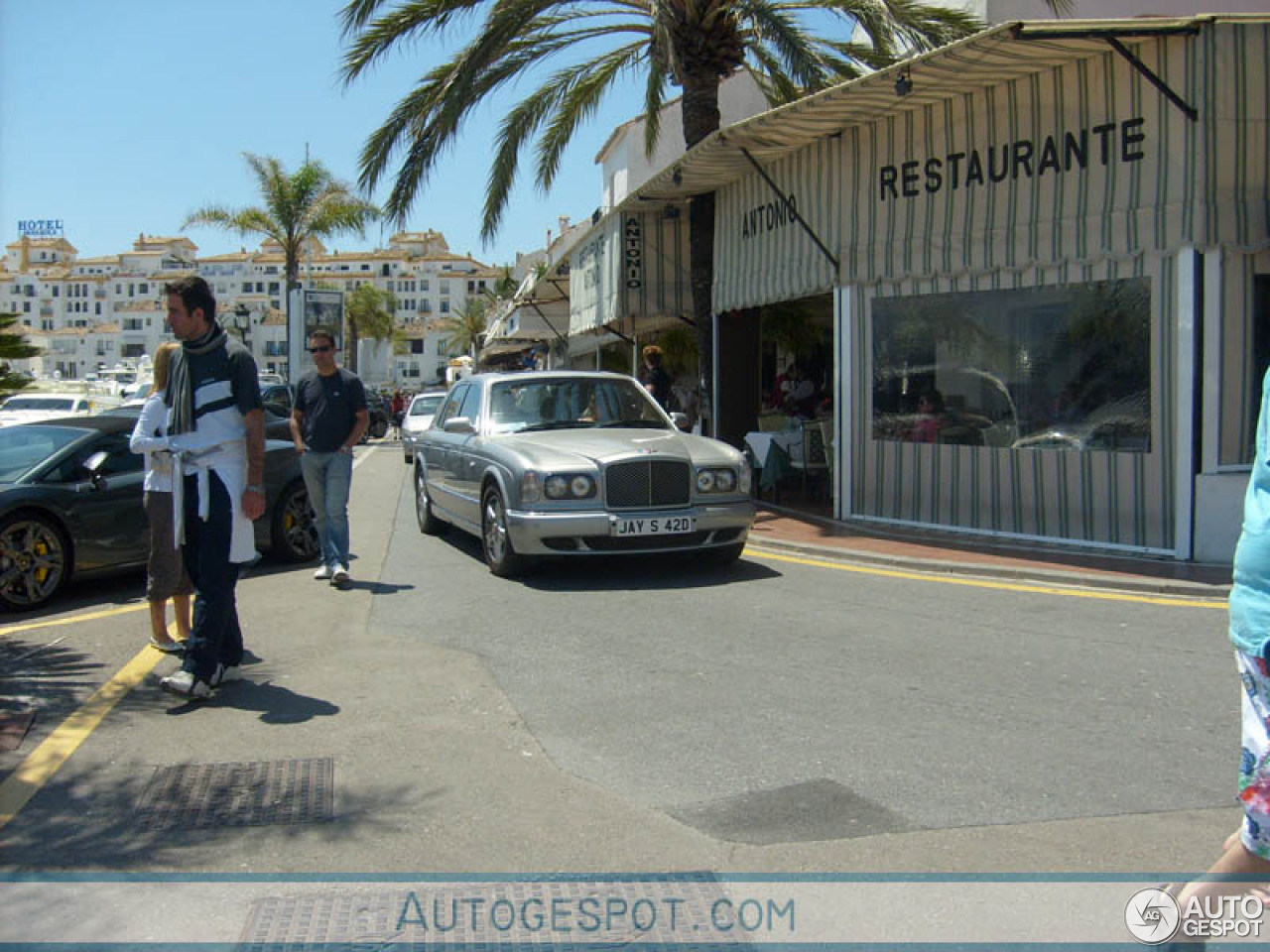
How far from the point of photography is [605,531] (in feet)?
27.0

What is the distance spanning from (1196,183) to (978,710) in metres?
5.50

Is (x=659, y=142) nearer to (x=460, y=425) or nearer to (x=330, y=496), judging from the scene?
(x=460, y=425)

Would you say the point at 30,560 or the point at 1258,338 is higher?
the point at 1258,338

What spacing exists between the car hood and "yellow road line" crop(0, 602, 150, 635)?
2.94 meters

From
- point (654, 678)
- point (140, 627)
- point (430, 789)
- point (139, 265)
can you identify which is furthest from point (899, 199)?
point (139, 265)

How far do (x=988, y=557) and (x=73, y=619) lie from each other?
693cm

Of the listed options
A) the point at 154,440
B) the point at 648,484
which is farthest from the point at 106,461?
the point at 648,484

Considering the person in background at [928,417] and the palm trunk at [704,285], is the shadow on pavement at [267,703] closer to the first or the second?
the person in background at [928,417]

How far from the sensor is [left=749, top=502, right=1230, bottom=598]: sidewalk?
8.15m

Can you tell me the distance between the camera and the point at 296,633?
700 centimetres

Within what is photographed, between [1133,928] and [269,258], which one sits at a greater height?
[269,258]

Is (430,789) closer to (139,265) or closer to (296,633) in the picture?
(296,633)

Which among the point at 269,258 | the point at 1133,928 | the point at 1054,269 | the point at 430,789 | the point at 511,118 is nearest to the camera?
the point at 1133,928

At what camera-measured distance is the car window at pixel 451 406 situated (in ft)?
36.0
